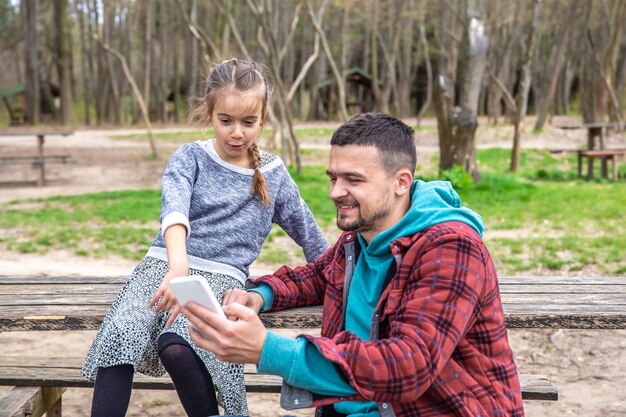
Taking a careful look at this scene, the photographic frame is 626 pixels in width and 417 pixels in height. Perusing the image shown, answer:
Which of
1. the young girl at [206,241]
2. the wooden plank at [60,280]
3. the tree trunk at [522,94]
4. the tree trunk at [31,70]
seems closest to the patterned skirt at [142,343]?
the young girl at [206,241]

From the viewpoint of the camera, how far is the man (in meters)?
1.67

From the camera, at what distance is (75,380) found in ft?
11.1

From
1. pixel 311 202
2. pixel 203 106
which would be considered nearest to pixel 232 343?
pixel 203 106

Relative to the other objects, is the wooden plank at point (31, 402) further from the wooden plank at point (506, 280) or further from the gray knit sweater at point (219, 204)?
the gray knit sweater at point (219, 204)

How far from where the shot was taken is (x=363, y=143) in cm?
195

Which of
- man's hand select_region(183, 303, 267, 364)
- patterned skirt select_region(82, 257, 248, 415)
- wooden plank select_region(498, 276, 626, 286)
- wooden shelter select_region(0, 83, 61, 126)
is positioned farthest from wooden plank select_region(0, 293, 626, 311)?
wooden shelter select_region(0, 83, 61, 126)

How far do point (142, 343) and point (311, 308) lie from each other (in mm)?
578

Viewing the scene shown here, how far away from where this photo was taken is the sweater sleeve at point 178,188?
258cm

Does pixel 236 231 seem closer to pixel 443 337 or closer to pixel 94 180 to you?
pixel 443 337

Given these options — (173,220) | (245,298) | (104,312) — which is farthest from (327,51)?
(245,298)

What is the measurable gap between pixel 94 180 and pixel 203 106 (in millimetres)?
13636

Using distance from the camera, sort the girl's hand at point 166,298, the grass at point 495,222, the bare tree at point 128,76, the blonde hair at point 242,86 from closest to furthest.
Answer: the girl's hand at point 166,298, the blonde hair at point 242,86, the grass at point 495,222, the bare tree at point 128,76

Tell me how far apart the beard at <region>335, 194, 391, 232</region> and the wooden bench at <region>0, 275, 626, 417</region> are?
2.39 feet

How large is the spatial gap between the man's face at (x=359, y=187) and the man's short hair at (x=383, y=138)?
0.02 meters
